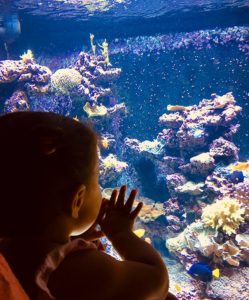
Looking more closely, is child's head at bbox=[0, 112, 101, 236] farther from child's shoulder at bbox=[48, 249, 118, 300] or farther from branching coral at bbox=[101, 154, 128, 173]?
branching coral at bbox=[101, 154, 128, 173]

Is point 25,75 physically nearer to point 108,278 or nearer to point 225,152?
point 225,152

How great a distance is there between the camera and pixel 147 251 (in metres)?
1.16

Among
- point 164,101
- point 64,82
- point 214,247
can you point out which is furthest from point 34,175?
point 164,101

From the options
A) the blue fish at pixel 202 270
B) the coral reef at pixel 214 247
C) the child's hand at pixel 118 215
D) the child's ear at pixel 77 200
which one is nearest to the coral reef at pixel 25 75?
the coral reef at pixel 214 247

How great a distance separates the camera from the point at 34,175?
1.05m

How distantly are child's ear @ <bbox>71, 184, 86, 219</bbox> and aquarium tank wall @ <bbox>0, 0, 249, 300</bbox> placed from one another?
438 centimetres

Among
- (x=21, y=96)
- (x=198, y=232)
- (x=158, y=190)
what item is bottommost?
(x=158, y=190)

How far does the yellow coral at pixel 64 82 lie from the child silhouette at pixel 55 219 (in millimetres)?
9901

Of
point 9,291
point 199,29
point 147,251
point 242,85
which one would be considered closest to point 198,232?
point 147,251

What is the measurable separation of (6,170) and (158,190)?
10.2 m

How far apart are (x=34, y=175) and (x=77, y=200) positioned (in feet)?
0.59

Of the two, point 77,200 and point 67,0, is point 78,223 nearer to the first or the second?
point 77,200

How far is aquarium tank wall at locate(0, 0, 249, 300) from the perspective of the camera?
604 centimetres

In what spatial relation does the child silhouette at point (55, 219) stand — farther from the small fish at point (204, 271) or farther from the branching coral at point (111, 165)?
the branching coral at point (111, 165)
